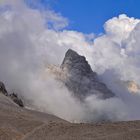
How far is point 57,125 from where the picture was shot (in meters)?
111

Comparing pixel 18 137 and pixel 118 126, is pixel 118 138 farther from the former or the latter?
pixel 18 137

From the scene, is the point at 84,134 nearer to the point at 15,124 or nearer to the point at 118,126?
the point at 118,126

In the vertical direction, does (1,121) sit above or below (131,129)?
above

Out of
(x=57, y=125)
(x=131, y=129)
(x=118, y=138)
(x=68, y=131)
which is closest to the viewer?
(x=118, y=138)

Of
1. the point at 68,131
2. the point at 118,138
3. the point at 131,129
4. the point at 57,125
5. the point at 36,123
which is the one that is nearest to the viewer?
the point at 118,138

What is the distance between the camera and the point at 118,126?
102750 mm

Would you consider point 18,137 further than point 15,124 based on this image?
No

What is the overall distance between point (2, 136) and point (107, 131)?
22954mm

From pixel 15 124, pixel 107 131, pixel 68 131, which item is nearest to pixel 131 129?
pixel 107 131

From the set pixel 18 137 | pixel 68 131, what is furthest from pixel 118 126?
pixel 18 137

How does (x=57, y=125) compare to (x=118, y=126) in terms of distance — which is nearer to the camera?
(x=118, y=126)

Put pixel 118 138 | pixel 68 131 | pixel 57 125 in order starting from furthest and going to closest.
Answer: pixel 57 125 < pixel 68 131 < pixel 118 138

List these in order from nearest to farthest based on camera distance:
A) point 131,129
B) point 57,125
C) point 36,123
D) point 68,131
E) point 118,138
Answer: point 118,138, point 131,129, point 68,131, point 57,125, point 36,123

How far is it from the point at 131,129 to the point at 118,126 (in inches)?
214
